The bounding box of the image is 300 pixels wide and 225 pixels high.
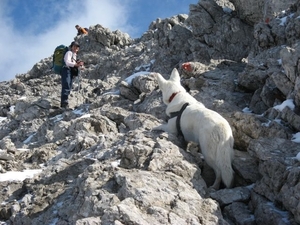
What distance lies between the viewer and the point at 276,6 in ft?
56.8

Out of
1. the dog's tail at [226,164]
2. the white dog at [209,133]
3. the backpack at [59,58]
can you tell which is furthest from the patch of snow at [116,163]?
the backpack at [59,58]

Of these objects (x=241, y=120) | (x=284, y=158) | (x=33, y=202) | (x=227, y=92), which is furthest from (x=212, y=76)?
(x=33, y=202)

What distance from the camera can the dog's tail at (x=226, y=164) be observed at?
6914 millimetres

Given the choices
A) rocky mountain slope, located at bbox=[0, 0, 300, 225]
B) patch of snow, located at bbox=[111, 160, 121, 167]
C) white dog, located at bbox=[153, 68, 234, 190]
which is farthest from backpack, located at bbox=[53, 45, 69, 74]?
patch of snow, located at bbox=[111, 160, 121, 167]

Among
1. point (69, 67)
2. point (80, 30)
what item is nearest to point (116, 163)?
point (69, 67)

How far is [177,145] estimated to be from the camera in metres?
7.84

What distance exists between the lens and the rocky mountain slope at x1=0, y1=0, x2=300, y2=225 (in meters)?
5.62

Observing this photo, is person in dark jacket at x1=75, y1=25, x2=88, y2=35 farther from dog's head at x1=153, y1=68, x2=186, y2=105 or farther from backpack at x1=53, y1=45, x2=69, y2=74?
dog's head at x1=153, y1=68, x2=186, y2=105

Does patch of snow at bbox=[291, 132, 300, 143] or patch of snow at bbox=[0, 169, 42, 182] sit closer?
patch of snow at bbox=[291, 132, 300, 143]

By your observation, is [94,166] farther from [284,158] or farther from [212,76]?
[212,76]

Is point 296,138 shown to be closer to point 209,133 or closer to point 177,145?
point 209,133

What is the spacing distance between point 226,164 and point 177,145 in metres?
1.20

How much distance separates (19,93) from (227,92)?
17340 mm

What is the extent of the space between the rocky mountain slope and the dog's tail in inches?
8.2
